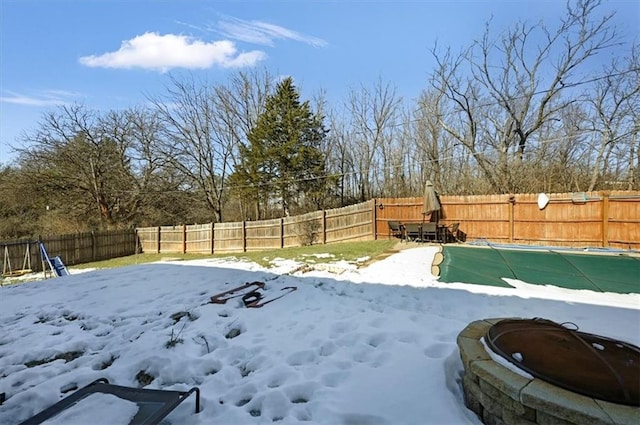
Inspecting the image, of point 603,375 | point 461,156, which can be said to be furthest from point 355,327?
point 461,156

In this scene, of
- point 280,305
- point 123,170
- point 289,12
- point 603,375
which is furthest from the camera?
point 123,170

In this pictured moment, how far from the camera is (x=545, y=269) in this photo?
5848 millimetres

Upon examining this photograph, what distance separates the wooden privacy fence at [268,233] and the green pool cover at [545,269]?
5.77 metres

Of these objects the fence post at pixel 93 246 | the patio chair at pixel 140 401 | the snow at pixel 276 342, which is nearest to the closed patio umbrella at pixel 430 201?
the snow at pixel 276 342

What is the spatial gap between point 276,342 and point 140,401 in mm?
1197

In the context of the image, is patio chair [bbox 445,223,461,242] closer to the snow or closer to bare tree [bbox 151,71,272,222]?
the snow

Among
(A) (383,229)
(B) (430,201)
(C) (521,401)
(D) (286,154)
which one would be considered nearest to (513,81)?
(B) (430,201)

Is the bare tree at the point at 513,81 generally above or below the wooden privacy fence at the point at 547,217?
above

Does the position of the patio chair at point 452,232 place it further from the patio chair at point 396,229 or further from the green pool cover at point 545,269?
the green pool cover at point 545,269

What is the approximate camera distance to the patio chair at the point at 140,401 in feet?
5.51

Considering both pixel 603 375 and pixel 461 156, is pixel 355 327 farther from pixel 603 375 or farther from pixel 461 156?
pixel 461 156

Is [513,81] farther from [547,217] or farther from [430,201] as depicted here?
[430,201]

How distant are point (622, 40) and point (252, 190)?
19.2m

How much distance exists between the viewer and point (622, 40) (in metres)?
13.0
